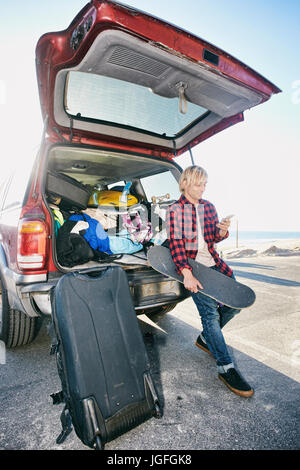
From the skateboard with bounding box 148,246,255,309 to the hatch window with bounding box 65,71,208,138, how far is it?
49.3 inches

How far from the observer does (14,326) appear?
85.1 inches

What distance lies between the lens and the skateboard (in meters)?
1.86

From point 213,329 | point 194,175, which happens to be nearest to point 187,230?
point 194,175

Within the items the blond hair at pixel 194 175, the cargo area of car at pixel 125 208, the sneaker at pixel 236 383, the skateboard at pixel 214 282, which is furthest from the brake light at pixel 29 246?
the sneaker at pixel 236 383

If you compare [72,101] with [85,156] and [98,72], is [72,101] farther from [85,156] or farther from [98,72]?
[85,156]

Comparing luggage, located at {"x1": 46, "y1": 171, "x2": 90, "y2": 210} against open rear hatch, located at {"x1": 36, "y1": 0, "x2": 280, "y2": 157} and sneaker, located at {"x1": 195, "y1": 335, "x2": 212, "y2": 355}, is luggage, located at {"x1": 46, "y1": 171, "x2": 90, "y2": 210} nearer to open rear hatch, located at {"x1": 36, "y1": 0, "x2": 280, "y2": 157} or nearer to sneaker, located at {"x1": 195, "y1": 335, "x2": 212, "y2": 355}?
open rear hatch, located at {"x1": 36, "y1": 0, "x2": 280, "y2": 157}

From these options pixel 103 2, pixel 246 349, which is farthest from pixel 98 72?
Answer: pixel 246 349

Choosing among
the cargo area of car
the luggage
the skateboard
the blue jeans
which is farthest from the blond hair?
the luggage

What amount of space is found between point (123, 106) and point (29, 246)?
1.40m

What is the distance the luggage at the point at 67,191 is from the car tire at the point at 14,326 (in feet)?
3.12

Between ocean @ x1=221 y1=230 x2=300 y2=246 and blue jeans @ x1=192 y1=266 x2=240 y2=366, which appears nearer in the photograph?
blue jeans @ x1=192 y1=266 x2=240 y2=366

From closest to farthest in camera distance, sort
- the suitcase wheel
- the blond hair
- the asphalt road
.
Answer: the suitcase wheel
the asphalt road
the blond hair

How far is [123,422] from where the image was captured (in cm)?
123

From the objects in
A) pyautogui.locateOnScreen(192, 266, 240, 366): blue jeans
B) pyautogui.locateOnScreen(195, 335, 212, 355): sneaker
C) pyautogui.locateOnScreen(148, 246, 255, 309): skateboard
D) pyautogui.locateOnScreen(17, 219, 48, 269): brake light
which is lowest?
pyautogui.locateOnScreen(195, 335, 212, 355): sneaker
